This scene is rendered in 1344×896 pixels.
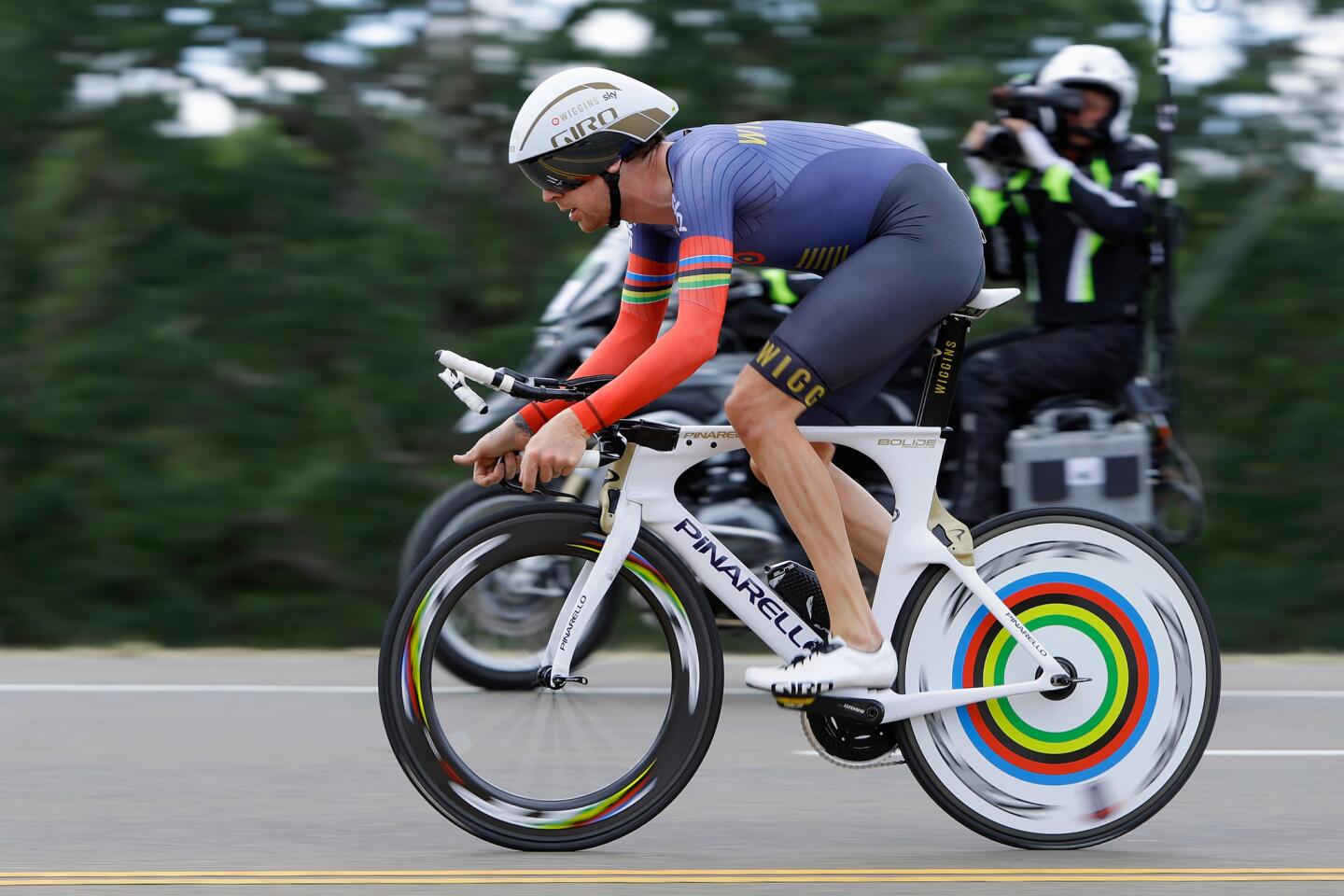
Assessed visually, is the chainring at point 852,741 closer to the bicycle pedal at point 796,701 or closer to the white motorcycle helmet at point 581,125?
the bicycle pedal at point 796,701

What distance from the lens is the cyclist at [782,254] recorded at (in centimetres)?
449

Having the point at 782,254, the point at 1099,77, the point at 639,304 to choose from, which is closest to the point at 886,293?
the point at 782,254


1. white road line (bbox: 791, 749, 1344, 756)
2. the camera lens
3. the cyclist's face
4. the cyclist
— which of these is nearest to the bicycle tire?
the cyclist

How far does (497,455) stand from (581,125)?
797mm

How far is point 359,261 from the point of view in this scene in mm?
9664

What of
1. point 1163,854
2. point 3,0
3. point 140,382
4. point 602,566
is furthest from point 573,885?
point 3,0

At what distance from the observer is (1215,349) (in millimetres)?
9820

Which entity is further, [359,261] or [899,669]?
[359,261]

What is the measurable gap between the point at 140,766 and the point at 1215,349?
593 centimetres

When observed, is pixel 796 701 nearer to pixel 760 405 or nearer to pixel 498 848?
pixel 760 405

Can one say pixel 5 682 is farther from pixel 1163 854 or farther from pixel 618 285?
pixel 1163 854

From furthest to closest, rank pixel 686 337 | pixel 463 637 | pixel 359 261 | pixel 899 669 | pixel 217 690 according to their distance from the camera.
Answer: pixel 359 261
pixel 217 690
pixel 463 637
pixel 899 669
pixel 686 337

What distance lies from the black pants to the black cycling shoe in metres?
2.78

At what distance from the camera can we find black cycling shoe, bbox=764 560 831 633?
4879 mm
